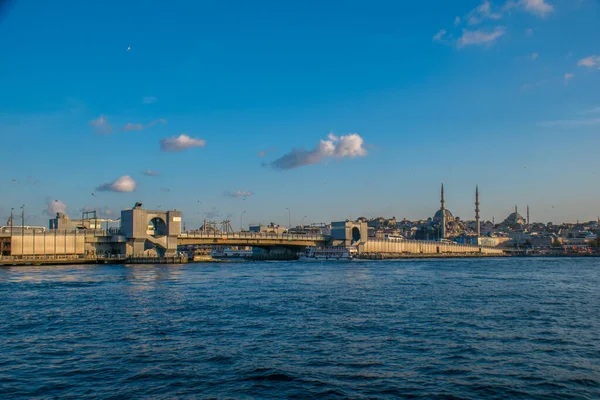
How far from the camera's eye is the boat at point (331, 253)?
382 ft

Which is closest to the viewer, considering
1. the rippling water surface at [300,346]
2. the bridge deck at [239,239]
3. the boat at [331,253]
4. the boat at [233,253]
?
the rippling water surface at [300,346]

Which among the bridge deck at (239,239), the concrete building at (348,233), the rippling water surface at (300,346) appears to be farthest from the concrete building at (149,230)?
the rippling water surface at (300,346)

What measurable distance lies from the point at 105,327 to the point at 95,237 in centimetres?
7113

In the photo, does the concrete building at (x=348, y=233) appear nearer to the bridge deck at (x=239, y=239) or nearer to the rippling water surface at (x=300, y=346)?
the bridge deck at (x=239, y=239)

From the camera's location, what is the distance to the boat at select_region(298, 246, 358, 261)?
116 m

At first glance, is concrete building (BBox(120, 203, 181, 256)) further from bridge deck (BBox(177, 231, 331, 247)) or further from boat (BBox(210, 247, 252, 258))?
boat (BBox(210, 247, 252, 258))

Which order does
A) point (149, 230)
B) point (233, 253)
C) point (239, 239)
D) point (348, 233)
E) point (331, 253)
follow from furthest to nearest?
point (233, 253), point (348, 233), point (331, 253), point (239, 239), point (149, 230)

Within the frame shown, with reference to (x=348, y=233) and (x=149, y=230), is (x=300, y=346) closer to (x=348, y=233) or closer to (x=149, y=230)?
(x=149, y=230)

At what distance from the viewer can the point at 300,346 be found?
20.8 m

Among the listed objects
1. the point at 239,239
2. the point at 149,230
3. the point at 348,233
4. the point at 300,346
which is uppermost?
the point at 149,230

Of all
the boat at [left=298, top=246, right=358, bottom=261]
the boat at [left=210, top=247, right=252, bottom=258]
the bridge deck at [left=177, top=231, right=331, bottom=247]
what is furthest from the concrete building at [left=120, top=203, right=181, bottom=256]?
the boat at [left=210, top=247, right=252, bottom=258]

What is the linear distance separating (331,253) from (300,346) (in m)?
97.0

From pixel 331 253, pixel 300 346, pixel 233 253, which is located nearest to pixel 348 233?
pixel 331 253

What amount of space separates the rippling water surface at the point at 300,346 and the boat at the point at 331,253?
7871 cm
